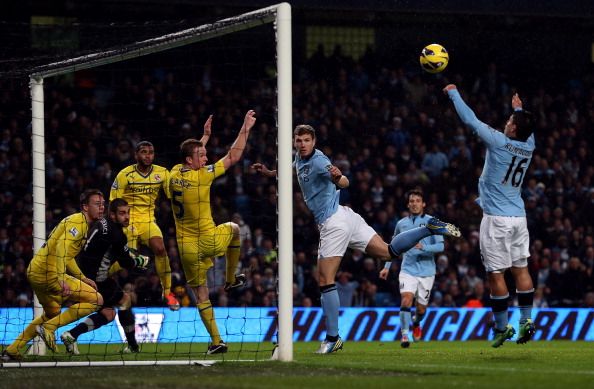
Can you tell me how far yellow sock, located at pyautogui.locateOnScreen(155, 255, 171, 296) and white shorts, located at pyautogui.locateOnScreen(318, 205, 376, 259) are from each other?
2.54 m

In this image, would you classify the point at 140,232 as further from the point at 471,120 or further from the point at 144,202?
the point at 471,120

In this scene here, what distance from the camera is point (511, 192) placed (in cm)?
1171

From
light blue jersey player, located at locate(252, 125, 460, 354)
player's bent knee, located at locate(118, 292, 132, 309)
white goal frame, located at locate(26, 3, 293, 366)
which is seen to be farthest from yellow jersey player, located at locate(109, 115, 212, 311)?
white goal frame, located at locate(26, 3, 293, 366)

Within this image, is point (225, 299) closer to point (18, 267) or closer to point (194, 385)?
point (18, 267)

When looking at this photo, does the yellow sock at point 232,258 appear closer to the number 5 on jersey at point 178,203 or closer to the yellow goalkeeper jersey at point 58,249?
the number 5 on jersey at point 178,203

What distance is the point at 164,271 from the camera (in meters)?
13.7

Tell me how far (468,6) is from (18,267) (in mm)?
11416

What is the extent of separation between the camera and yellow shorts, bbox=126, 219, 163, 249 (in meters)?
13.6

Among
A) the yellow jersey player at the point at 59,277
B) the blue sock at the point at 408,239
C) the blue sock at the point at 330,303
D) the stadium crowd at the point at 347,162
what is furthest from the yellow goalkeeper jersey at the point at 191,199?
the stadium crowd at the point at 347,162

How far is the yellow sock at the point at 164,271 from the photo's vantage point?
13.6m

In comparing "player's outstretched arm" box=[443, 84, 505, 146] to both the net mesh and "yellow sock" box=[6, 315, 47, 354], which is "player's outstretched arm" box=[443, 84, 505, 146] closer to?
"yellow sock" box=[6, 315, 47, 354]

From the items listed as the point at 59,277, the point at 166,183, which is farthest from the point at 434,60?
the point at 59,277

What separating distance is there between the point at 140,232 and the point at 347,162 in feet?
34.0

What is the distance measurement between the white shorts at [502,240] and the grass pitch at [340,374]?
0.99 metres
